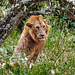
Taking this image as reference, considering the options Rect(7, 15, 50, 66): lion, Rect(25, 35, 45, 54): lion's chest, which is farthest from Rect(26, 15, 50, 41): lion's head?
Rect(25, 35, 45, 54): lion's chest

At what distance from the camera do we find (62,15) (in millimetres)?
8336

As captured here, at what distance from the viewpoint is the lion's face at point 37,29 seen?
3.94 m

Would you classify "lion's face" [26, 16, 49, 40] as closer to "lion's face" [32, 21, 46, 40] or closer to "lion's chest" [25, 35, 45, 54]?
"lion's face" [32, 21, 46, 40]

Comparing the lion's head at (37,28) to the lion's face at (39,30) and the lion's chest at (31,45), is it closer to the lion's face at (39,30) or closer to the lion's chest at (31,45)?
the lion's face at (39,30)

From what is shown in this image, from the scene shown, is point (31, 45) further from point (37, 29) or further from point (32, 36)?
point (37, 29)

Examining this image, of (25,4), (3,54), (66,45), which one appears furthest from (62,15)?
(3,54)

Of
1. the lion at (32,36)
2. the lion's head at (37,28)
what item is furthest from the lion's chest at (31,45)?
the lion's head at (37,28)

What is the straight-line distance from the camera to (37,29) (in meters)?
Result: 4.00

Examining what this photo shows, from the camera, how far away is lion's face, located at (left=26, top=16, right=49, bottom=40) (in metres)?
3.94

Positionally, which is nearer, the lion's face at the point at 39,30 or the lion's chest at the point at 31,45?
the lion's face at the point at 39,30

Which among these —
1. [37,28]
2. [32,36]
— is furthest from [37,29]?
[32,36]

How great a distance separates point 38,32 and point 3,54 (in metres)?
1.47

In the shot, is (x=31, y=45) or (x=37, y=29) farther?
(x=31, y=45)

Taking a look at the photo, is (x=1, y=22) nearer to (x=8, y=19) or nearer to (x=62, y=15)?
(x=8, y=19)
